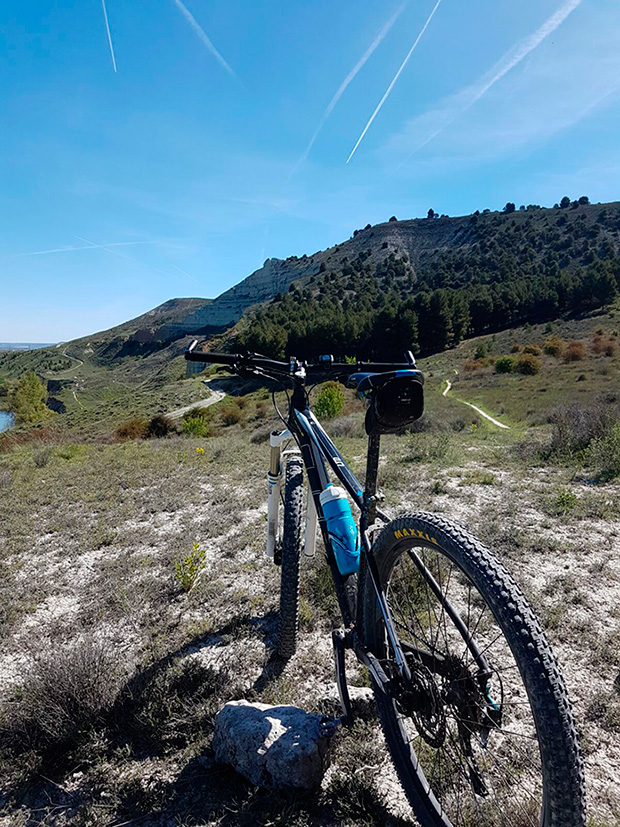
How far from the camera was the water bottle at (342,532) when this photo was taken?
2.05 metres

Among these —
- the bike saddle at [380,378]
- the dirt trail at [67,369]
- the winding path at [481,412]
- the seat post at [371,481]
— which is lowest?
the winding path at [481,412]

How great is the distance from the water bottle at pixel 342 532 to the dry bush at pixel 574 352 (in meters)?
40.7

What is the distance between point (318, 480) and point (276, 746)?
124 cm

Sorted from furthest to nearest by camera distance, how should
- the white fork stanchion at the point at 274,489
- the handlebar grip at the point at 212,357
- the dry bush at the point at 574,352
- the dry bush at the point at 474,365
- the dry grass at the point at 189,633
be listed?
the dry bush at the point at 474,365
the dry bush at the point at 574,352
the white fork stanchion at the point at 274,489
the handlebar grip at the point at 212,357
the dry grass at the point at 189,633

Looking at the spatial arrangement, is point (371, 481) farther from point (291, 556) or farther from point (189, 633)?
point (189, 633)

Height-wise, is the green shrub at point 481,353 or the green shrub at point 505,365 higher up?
the green shrub at point 481,353

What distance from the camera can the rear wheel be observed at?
8.71 feet

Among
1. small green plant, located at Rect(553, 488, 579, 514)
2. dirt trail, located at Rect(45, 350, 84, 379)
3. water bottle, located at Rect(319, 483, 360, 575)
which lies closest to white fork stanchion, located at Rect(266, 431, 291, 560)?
water bottle, located at Rect(319, 483, 360, 575)

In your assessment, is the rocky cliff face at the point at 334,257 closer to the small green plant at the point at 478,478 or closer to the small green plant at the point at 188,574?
the small green plant at the point at 478,478

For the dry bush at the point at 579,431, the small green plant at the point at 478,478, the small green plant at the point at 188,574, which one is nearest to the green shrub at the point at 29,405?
the small green plant at the point at 188,574

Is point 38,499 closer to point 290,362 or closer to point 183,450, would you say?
point 183,450

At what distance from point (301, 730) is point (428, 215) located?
413ft

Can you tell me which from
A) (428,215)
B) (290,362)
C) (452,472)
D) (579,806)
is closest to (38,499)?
(290,362)

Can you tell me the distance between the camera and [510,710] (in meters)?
2.31
